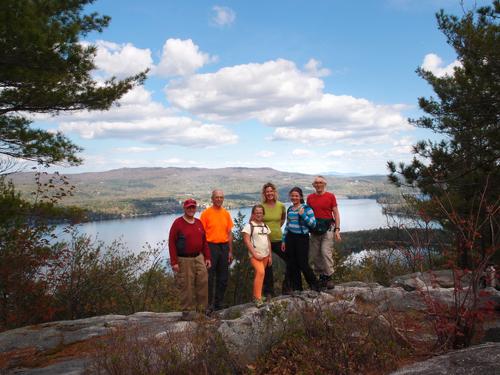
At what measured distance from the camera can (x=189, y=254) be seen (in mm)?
5859

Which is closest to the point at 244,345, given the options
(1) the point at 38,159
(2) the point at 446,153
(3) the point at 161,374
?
(3) the point at 161,374

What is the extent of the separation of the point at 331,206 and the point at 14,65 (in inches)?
249

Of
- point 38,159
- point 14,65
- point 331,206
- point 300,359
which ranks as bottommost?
point 300,359

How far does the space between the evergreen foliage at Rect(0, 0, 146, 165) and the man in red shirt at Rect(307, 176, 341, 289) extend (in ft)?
17.2

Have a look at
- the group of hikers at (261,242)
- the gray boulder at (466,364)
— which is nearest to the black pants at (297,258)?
the group of hikers at (261,242)

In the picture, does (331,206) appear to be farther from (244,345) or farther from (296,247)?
(244,345)

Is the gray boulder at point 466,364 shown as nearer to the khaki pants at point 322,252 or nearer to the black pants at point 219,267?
the khaki pants at point 322,252

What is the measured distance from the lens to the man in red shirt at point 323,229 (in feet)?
20.4

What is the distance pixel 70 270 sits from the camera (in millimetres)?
11031

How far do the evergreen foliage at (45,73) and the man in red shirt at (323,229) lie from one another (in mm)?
5250

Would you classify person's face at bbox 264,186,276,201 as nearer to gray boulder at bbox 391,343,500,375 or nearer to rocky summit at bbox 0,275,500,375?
rocky summit at bbox 0,275,500,375

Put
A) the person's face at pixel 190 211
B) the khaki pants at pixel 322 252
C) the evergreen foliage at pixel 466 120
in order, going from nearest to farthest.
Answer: the person's face at pixel 190 211 < the khaki pants at pixel 322 252 < the evergreen foliage at pixel 466 120

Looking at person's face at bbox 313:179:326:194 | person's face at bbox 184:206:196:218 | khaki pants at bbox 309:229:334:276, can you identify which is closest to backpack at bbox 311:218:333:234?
khaki pants at bbox 309:229:334:276

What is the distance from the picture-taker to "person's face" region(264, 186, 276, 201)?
6.00 meters
